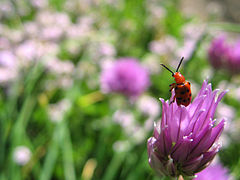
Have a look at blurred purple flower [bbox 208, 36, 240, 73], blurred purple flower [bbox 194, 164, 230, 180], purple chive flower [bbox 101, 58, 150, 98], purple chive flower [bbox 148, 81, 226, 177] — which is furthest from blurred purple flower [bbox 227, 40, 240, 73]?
purple chive flower [bbox 148, 81, 226, 177]

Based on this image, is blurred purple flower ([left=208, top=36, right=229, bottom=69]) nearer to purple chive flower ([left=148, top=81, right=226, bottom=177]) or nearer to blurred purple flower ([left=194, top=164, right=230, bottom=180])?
blurred purple flower ([left=194, top=164, right=230, bottom=180])

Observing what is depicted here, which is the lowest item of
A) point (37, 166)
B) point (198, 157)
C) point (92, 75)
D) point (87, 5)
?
point (37, 166)

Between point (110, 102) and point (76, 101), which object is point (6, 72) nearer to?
point (76, 101)

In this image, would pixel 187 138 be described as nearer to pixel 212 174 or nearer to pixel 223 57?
pixel 212 174

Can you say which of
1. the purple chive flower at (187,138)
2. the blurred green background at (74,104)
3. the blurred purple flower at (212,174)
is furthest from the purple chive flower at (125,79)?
the purple chive flower at (187,138)

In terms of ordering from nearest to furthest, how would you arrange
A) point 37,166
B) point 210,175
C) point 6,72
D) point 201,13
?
point 210,175 < point 37,166 < point 6,72 < point 201,13

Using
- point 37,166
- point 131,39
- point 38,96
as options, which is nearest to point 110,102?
point 38,96

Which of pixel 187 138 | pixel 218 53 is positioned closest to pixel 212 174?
pixel 187 138
